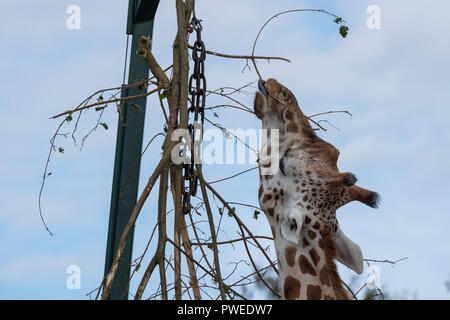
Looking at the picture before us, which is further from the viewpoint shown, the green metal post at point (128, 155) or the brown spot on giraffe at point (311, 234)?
the green metal post at point (128, 155)

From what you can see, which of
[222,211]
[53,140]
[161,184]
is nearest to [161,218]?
[161,184]

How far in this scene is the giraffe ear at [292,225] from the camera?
4.19 feet

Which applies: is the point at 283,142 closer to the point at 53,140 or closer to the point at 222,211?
the point at 222,211

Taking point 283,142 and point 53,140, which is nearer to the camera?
point 283,142

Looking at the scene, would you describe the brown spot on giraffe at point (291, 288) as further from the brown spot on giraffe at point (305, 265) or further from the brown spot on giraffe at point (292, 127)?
the brown spot on giraffe at point (292, 127)

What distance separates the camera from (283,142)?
1.39 m

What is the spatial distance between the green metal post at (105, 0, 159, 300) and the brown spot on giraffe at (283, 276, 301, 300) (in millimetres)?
842

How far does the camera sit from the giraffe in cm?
132

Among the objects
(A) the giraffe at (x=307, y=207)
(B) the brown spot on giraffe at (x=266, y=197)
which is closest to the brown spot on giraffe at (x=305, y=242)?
(A) the giraffe at (x=307, y=207)

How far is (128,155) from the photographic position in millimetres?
2217

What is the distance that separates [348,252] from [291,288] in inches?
6.2
